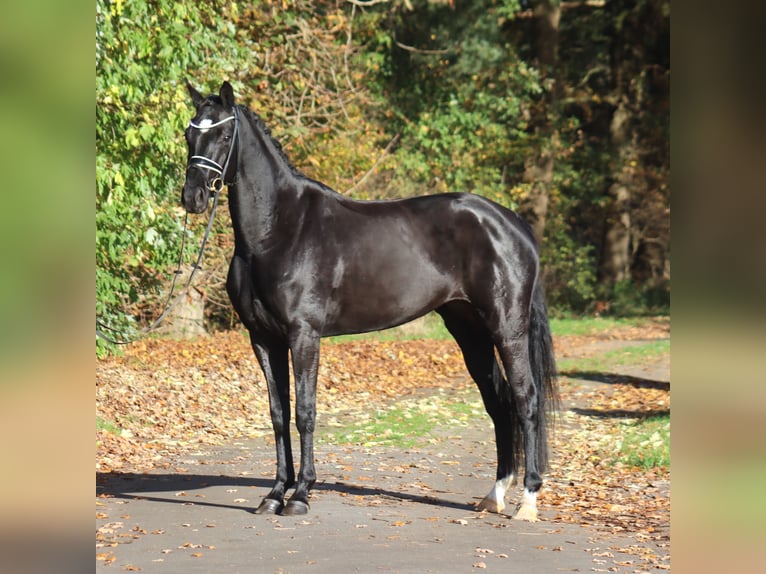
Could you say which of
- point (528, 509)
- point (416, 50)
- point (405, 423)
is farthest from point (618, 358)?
point (528, 509)

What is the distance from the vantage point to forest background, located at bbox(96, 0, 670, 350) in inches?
365

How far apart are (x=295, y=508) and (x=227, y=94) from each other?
2.76 meters

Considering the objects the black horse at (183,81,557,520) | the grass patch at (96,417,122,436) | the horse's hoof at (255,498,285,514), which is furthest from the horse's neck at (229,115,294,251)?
the grass patch at (96,417,122,436)

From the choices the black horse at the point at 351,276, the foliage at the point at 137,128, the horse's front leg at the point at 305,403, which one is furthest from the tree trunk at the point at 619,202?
the horse's front leg at the point at 305,403

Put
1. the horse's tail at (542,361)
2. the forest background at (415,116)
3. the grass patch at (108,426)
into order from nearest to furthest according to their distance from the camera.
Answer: the horse's tail at (542,361) → the forest background at (415,116) → the grass patch at (108,426)

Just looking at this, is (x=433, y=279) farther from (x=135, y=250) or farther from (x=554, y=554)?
(x=135, y=250)

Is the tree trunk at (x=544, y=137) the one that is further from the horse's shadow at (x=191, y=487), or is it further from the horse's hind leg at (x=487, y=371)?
the horse's hind leg at (x=487, y=371)

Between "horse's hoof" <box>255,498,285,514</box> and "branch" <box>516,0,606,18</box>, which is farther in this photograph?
"branch" <box>516,0,606,18</box>

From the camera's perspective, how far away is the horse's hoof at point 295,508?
6.44 meters

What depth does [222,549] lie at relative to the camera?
563 cm

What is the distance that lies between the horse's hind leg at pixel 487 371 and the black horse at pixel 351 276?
0.02 metres

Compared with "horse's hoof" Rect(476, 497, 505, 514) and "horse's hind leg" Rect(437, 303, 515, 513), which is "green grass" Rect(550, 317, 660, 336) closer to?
"horse's hind leg" Rect(437, 303, 515, 513)

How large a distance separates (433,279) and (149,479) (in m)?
3.06

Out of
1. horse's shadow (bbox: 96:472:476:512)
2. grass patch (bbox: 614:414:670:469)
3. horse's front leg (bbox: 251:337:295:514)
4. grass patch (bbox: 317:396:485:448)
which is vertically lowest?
grass patch (bbox: 317:396:485:448)
